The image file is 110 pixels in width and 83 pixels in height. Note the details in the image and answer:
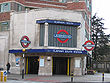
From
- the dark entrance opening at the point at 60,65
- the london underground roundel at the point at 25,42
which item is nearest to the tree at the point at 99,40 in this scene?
the dark entrance opening at the point at 60,65

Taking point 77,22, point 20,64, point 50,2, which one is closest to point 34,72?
point 20,64

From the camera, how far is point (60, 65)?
35594 mm

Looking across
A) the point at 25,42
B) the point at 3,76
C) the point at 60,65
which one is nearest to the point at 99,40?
the point at 60,65

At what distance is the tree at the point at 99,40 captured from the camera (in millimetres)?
65188

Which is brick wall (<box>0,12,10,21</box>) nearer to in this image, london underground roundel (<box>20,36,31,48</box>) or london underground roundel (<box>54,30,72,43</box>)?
london underground roundel (<box>20,36,31,48</box>)

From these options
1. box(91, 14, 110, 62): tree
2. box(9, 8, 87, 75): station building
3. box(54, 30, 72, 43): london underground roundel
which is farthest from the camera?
box(91, 14, 110, 62): tree

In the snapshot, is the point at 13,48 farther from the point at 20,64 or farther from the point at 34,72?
the point at 34,72

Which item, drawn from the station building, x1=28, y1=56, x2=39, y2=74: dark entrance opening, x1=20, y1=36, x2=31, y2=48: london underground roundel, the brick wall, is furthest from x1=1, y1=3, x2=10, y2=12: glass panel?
x1=28, y1=56, x2=39, y2=74: dark entrance opening

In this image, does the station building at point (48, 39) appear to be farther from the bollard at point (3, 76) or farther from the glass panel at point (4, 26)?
the bollard at point (3, 76)

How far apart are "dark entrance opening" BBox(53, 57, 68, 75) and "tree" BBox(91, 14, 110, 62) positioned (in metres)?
30.9

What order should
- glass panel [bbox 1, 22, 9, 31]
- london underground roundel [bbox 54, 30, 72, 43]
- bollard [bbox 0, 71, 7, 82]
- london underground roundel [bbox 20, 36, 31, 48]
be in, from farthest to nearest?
1. glass panel [bbox 1, 22, 9, 31]
2. london underground roundel [bbox 54, 30, 72, 43]
3. london underground roundel [bbox 20, 36, 31, 48]
4. bollard [bbox 0, 71, 7, 82]

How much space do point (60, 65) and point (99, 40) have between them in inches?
1341

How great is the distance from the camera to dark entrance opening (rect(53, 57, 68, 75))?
116 feet

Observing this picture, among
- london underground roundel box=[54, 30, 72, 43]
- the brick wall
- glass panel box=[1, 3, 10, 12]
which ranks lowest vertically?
london underground roundel box=[54, 30, 72, 43]
